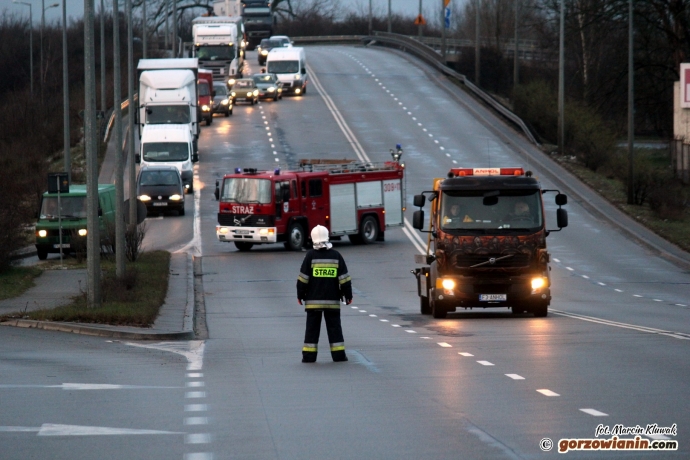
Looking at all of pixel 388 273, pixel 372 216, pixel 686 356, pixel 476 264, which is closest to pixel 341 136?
pixel 372 216

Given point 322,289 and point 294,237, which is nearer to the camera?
point 322,289

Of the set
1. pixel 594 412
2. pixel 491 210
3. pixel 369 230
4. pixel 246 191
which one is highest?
pixel 491 210

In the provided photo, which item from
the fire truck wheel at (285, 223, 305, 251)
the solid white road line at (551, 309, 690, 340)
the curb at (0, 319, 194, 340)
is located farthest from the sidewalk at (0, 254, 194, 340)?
the solid white road line at (551, 309, 690, 340)

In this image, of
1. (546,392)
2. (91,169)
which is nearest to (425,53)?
(91,169)

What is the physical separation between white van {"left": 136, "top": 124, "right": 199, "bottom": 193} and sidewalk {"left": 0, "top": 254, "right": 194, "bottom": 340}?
1440 centimetres

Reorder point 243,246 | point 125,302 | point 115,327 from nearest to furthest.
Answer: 1. point 115,327
2. point 125,302
3. point 243,246

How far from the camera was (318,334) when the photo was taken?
14508mm

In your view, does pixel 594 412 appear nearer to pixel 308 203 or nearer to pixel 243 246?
pixel 308 203

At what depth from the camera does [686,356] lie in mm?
14672

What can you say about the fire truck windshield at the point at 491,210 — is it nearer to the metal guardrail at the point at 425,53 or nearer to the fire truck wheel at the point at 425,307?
the fire truck wheel at the point at 425,307

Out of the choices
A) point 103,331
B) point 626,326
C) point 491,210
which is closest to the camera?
point 103,331

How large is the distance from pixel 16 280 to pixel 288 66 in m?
51.0

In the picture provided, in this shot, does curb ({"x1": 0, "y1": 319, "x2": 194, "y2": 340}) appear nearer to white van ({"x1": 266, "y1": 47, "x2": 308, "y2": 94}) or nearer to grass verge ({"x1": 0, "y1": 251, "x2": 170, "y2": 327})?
grass verge ({"x1": 0, "y1": 251, "x2": 170, "y2": 327})

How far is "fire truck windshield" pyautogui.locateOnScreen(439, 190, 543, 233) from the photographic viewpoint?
20781mm
